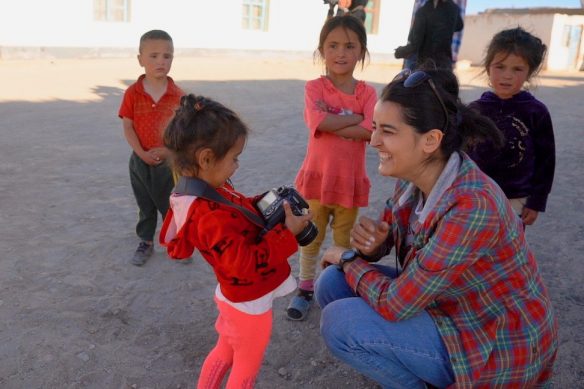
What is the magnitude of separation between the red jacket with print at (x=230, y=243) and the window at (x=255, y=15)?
19.3 meters

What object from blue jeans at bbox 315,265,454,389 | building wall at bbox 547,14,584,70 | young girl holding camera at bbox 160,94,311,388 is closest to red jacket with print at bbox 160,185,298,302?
young girl holding camera at bbox 160,94,311,388

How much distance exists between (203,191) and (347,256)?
28.4 inches

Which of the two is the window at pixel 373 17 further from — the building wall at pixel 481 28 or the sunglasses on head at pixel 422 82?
the sunglasses on head at pixel 422 82

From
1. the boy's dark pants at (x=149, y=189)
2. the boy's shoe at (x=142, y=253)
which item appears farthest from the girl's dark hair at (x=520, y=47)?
the boy's shoe at (x=142, y=253)

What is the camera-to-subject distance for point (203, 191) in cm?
203

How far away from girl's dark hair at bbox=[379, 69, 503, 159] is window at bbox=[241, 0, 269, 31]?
1921cm

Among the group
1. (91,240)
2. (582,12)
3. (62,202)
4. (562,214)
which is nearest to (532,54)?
(562,214)

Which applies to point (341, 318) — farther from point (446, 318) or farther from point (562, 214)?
point (562, 214)

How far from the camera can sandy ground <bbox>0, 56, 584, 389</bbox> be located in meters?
2.76

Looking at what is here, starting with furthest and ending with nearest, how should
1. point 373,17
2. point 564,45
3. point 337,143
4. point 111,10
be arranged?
point 564,45 < point 373,17 < point 111,10 < point 337,143

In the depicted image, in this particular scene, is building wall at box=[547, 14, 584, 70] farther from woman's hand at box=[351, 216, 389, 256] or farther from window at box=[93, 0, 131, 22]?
woman's hand at box=[351, 216, 389, 256]

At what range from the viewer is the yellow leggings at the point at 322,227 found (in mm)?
3277

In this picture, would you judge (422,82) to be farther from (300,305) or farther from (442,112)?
(300,305)

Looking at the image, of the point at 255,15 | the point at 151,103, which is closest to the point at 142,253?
the point at 151,103
